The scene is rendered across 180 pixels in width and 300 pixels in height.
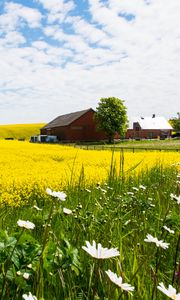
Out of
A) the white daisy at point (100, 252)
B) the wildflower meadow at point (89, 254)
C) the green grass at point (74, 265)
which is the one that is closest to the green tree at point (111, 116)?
the wildflower meadow at point (89, 254)

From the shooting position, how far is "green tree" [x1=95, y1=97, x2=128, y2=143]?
7576cm

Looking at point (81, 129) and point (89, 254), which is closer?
point (89, 254)

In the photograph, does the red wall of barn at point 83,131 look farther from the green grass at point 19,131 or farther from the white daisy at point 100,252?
the white daisy at point 100,252

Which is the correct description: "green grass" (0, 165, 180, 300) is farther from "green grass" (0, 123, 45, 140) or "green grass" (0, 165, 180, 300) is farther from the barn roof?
"green grass" (0, 123, 45, 140)

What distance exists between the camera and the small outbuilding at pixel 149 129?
97.9m

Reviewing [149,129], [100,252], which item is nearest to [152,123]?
[149,129]

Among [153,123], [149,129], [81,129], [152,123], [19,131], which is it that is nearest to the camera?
[81,129]

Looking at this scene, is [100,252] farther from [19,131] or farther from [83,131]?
[19,131]

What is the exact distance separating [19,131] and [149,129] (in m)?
42.4

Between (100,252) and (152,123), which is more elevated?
(152,123)

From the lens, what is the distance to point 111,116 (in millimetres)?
76375

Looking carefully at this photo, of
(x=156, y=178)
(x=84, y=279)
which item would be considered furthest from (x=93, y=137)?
(x=84, y=279)

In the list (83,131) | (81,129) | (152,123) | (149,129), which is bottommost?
(83,131)

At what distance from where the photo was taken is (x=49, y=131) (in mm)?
92000
